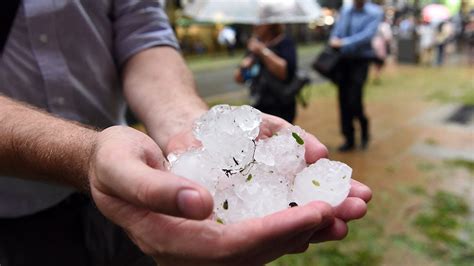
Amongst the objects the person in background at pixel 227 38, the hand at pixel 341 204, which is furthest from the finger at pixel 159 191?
the person in background at pixel 227 38

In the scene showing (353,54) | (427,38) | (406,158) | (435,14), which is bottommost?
(427,38)

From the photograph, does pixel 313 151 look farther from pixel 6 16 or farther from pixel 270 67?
pixel 270 67

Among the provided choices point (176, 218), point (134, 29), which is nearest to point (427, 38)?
point (134, 29)

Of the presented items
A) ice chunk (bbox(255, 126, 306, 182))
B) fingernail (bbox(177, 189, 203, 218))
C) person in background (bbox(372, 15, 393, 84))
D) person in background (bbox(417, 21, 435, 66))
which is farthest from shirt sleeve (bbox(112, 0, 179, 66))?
person in background (bbox(417, 21, 435, 66))

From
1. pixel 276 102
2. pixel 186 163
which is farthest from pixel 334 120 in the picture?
pixel 186 163

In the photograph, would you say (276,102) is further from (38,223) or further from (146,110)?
(38,223)
